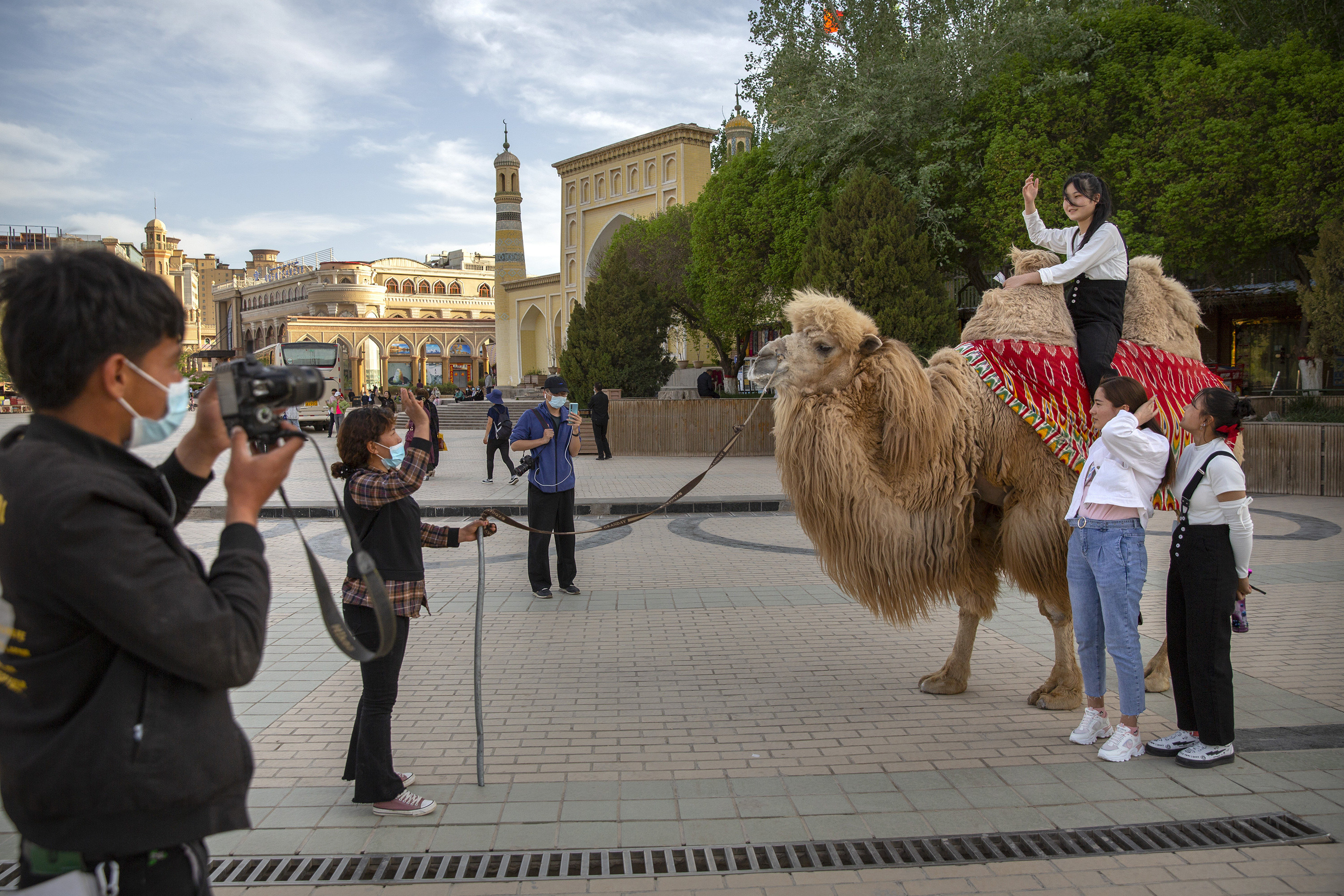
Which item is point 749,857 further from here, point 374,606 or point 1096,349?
point 1096,349

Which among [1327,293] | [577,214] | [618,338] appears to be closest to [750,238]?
[618,338]

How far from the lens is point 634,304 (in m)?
29.4

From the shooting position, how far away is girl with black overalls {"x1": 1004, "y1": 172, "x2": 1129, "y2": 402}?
5090mm

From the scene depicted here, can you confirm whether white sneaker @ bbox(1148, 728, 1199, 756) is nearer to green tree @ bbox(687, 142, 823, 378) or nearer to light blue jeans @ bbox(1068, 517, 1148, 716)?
light blue jeans @ bbox(1068, 517, 1148, 716)

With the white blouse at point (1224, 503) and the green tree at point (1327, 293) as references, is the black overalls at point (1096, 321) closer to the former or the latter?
the white blouse at point (1224, 503)

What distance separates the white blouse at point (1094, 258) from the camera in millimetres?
5082

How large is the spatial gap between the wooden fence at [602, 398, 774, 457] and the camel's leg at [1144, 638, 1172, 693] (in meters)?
19.3

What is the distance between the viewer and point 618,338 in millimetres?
29266

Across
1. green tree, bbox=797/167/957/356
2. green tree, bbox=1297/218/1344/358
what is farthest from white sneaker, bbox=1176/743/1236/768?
green tree, bbox=1297/218/1344/358

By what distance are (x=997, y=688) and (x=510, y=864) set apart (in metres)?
3.48

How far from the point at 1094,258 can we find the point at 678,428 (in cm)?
2052

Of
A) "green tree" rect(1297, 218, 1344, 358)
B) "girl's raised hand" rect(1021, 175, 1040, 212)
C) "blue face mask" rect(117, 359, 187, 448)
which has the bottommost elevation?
"blue face mask" rect(117, 359, 187, 448)

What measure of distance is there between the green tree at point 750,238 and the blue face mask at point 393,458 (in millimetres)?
22031

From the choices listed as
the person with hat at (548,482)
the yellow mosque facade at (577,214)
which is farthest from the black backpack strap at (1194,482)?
the yellow mosque facade at (577,214)
